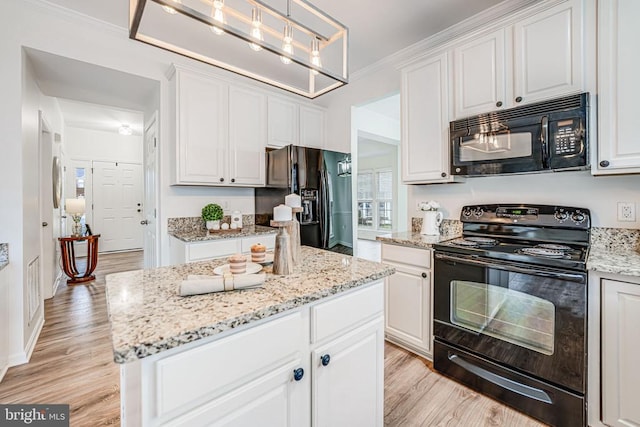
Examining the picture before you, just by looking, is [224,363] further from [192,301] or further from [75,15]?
[75,15]

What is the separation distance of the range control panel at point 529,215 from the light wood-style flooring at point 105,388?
1.22m

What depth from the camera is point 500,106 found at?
6.68ft

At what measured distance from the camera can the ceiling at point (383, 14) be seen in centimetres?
230

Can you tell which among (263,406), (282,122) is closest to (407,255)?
(263,406)

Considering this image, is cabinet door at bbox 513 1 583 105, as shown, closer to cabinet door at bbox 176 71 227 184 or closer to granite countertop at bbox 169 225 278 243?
granite countertop at bbox 169 225 278 243

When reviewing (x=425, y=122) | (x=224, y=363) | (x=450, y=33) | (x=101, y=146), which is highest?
(x=450, y=33)

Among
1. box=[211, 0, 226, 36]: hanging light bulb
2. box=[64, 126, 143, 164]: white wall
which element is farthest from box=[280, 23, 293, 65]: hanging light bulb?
box=[64, 126, 143, 164]: white wall

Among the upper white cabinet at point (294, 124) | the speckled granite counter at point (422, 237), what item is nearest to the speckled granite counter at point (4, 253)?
the upper white cabinet at point (294, 124)

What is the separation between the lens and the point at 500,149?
6.65 feet

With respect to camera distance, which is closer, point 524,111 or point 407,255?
point 524,111

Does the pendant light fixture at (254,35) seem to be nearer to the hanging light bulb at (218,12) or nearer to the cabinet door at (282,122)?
the hanging light bulb at (218,12)

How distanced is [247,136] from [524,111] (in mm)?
2594

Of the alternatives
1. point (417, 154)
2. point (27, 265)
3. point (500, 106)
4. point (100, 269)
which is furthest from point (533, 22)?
point (100, 269)

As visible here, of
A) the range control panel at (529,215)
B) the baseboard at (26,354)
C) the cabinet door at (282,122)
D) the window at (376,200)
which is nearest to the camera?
the range control panel at (529,215)
